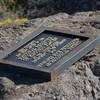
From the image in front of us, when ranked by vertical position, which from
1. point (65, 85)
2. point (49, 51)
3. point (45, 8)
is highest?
point (45, 8)

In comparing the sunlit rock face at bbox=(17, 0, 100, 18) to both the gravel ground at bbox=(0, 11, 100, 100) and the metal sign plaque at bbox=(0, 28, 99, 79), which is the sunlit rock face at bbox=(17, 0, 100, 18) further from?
the gravel ground at bbox=(0, 11, 100, 100)

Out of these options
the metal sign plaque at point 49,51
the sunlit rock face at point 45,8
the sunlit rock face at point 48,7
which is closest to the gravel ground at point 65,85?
the metal sign plaque at point 49,51

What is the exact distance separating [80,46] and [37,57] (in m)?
0.45

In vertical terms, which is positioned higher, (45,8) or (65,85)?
(45,8)

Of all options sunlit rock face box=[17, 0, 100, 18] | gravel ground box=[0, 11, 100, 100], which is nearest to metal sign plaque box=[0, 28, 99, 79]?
gravel ground box=[0, 11, 100, 100]

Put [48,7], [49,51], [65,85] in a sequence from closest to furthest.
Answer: [65,85]
[49,51]
[48,7]

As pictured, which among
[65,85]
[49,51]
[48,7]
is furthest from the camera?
[48,7]

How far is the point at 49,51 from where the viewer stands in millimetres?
5699

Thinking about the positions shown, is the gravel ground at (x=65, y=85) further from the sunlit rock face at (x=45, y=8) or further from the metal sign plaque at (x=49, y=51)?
the sunlit rock face at (x=45, y=8)

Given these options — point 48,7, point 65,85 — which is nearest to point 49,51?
point 65,85

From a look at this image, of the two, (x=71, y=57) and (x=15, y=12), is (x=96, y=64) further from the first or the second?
(x=15, y=12)

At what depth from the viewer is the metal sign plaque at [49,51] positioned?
17.7ft

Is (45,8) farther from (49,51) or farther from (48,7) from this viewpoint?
(49,51)

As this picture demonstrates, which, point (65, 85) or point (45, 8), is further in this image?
point (45, 8)
